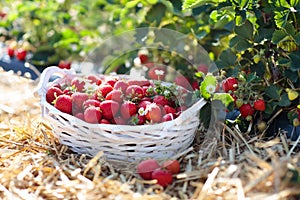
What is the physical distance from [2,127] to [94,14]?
1297 millimetres

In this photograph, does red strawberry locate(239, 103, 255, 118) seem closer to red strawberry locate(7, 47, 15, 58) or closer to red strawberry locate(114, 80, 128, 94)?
red strawberry locate(114, 80, 128, 94)

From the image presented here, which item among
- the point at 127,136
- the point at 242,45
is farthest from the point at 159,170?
the point at 242,45

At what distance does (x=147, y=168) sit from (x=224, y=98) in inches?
13.9

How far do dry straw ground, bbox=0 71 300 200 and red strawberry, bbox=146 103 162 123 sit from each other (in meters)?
0.15

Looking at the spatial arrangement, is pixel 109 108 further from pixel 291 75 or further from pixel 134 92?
pixel 291 75

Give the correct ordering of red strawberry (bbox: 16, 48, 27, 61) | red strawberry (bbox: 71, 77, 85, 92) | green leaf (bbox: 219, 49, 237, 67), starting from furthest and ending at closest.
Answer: red strawberry (bbox: 16, 48, 27, 61) < green leaf (bbox: 219, 49, 237, 67) < red strawberry (bbox: 71, 77, 85, 92)

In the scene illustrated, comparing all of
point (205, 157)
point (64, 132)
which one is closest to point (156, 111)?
point (205, 157)

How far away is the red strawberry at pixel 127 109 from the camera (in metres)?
1.65

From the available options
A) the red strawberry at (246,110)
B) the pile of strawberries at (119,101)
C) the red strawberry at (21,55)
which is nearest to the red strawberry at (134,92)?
the pile of strawberries at (119,101)

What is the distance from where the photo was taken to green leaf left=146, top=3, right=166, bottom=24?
245 centimetres

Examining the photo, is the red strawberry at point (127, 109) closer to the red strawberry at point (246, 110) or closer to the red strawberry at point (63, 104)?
the red strawberry at point (63, 104)

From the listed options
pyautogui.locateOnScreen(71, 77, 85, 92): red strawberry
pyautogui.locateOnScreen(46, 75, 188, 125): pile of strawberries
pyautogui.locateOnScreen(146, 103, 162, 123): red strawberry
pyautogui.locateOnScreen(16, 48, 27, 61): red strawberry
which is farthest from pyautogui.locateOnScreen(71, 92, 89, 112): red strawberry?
pyautogui.locateOnScreen(16, 48, 27, 61): red strawberry

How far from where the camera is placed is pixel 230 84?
176cm

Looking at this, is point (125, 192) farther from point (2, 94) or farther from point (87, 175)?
point (2, 94)
